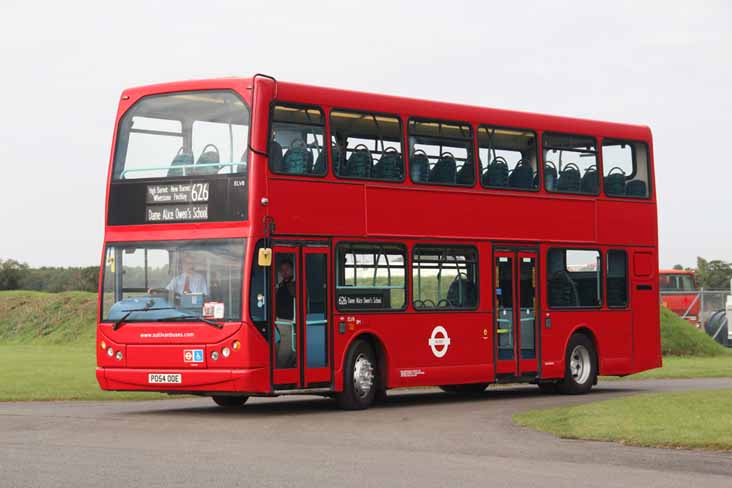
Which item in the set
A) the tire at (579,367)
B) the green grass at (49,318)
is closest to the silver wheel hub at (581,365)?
the tire at (579,367)

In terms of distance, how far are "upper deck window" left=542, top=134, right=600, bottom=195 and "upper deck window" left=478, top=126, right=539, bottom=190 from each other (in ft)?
1.15

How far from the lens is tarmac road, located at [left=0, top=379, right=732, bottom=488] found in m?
12.2

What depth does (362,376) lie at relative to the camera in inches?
830

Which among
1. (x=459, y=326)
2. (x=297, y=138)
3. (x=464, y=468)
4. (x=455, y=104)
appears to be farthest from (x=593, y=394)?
(x=464, y=468)

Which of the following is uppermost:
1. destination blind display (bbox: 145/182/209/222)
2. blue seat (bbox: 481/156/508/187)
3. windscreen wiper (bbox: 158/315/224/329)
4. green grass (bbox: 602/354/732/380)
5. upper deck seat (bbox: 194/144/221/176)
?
blue seat (bbox: 481/156/508/187)

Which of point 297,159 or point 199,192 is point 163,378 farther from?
point 297,159

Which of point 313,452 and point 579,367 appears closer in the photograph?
point 313,452

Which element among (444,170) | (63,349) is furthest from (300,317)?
(63,349)

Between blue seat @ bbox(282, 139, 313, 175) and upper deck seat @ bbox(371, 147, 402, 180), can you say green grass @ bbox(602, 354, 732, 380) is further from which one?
blue seat @ bbox(282, 139, 313, 175)

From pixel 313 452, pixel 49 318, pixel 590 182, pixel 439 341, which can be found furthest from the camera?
pixel 49 318

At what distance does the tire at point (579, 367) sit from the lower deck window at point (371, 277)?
4.61m

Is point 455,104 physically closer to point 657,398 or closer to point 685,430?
point 657,398

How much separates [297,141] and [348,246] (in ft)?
6.08

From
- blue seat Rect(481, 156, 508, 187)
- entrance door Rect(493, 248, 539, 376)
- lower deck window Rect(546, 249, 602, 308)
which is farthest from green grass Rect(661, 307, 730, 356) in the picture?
blue seat Rect(481, 156, 508, 187)
